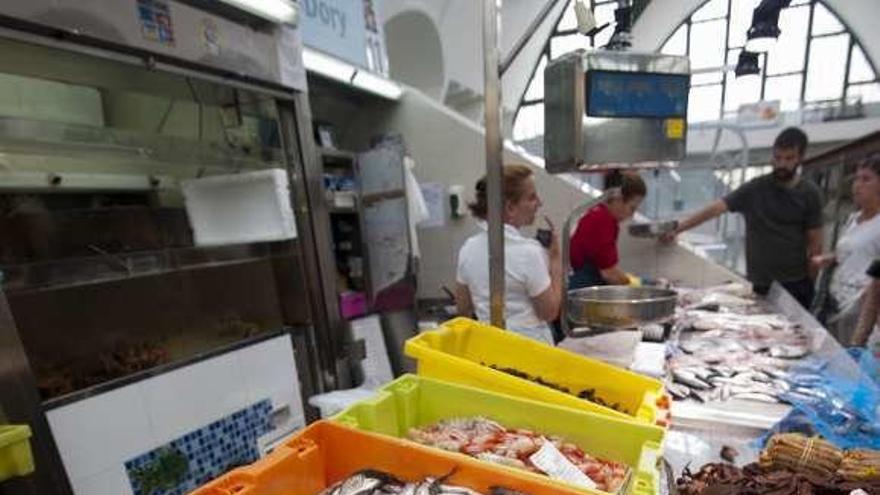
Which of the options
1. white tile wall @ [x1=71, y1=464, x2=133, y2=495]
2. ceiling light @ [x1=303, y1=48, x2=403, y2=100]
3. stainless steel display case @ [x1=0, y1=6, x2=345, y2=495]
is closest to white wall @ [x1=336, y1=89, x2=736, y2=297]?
ceiling light @ [x1=303, y1=48, x2=403, y2=100]

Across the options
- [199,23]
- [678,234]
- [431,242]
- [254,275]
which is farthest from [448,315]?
[199,23]

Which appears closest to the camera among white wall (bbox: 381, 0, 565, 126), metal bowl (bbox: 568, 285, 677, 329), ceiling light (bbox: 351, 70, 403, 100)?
metal bowl (bbox: 568, 285, 677, 329)

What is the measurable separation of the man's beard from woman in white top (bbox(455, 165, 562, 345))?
1981 millimetres

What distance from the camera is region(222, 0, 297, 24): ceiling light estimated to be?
1.80m

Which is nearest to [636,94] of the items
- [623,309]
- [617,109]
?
[617,109]

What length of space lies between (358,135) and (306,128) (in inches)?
68.9

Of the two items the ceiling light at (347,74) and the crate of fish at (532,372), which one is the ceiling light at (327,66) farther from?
the crate of fish at (532,372)

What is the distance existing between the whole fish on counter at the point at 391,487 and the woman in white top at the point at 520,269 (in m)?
1.13

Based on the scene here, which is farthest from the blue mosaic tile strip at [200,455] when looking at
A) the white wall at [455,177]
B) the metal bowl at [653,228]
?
the metal bowl at [653,228]

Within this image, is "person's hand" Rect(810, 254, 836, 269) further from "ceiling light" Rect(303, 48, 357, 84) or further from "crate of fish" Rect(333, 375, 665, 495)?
"ceiling light" Rect(303, 48, 357, 84)

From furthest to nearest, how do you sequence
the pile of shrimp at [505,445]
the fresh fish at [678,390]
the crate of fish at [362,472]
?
1. the fresh fish at [678,390]
2. the pile of shrimp at [505,445]
3. the crate of fish at [362,472]

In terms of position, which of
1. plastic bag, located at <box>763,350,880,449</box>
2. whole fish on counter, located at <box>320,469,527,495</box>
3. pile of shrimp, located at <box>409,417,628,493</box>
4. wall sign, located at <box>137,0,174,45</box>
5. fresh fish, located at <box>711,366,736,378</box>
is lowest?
fresh fish, located at <box>711,366,736,378</box>

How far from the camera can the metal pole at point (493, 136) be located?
3.80 feet

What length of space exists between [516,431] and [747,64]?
58.6 inches
